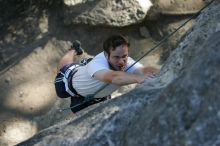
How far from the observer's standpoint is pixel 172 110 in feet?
6.44

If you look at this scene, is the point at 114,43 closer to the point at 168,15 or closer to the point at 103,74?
the point at 103,74

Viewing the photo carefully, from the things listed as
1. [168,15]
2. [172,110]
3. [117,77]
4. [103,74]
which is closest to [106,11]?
[168,15]

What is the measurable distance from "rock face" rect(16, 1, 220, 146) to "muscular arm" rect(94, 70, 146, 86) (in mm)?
608

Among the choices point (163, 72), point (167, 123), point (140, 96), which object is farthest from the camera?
point (163, 72)

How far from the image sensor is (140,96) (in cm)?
248

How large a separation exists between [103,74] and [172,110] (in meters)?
1.73

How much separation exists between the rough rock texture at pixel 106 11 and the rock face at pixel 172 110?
384 centimetres

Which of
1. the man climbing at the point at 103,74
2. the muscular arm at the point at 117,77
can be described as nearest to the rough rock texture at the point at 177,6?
the man climbing at the point at 103,74

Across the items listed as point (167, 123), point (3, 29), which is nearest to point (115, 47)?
point (167, 123)

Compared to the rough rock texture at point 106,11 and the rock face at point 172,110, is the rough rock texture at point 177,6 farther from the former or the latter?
the rock face at point 172,110

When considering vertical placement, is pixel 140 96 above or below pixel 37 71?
above

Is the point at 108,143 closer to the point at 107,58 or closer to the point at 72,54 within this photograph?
the point at 107,58

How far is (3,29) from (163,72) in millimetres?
4382

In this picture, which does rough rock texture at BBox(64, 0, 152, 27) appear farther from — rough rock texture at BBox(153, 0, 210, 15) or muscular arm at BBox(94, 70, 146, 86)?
muscular arm at BBox(94, 70, 146, 86)
